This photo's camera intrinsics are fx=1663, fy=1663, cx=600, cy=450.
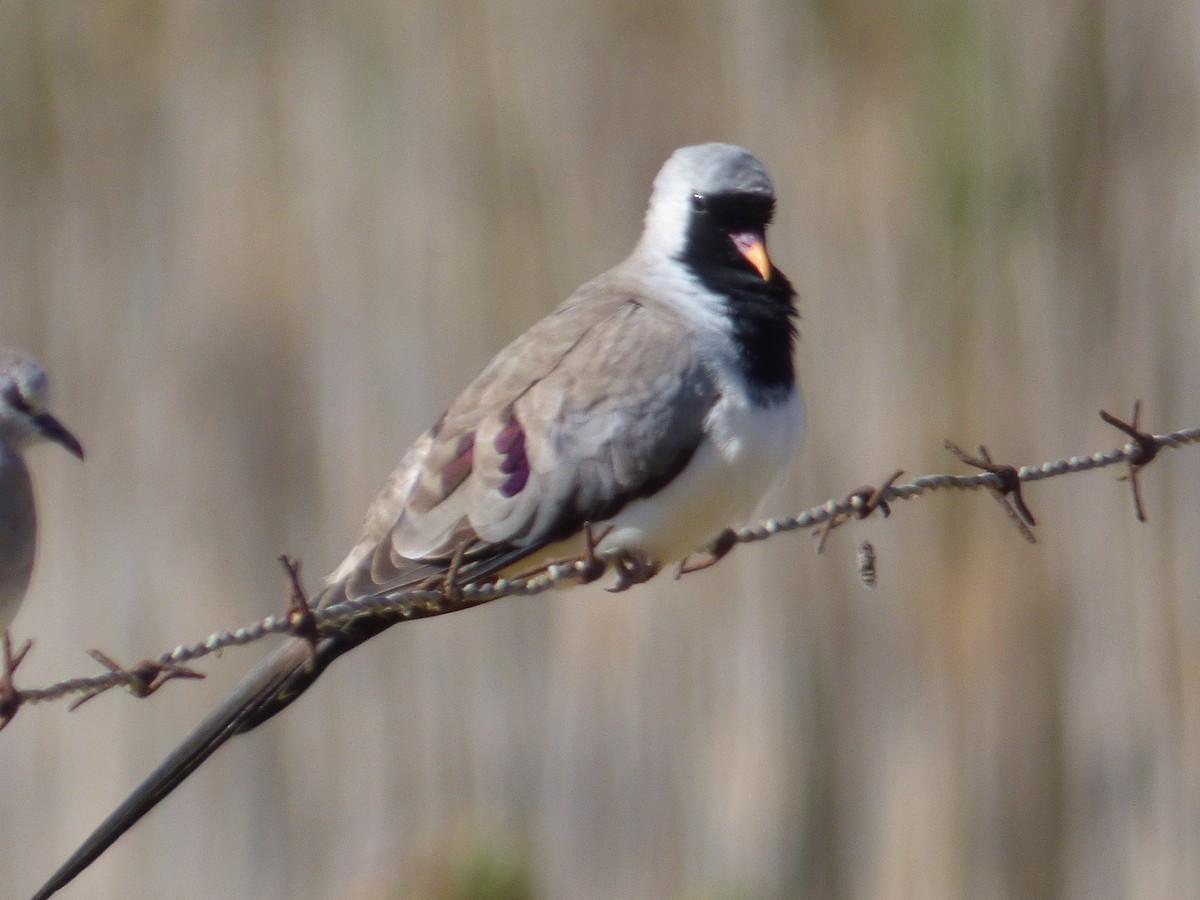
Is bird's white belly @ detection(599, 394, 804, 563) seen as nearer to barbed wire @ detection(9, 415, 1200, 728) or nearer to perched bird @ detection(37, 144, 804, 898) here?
perched bird @ detection(37, 144, 804, 898)

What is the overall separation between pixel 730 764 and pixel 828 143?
1.86 metres

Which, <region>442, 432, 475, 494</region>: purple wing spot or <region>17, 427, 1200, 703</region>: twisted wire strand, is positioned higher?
<region>442, 432, 475, 494</region>: purple wing spot

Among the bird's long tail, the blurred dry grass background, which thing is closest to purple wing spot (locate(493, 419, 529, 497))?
the bird's long tail

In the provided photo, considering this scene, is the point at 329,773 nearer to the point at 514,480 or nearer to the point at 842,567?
the point at 842,567

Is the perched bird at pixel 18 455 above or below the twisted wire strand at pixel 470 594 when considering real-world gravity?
above

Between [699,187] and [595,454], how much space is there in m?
0.79

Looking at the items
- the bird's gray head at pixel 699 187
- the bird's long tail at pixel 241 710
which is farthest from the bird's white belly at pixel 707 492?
the bird's gray head at pixel 699 187

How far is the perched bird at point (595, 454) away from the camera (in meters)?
3.16

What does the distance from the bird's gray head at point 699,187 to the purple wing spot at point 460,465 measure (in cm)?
71

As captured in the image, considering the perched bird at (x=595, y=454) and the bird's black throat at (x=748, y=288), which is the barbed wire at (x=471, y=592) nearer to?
the perched bird at (x=595, y=454)

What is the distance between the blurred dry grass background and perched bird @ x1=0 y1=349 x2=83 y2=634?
144cm

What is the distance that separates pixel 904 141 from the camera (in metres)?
4.89

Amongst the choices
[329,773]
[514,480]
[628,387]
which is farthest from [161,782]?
[329,773]

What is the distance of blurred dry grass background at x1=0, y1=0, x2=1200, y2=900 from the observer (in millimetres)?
4707
